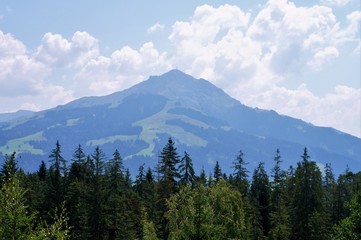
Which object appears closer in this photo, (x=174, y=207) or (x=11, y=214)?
(x=11, y=214)

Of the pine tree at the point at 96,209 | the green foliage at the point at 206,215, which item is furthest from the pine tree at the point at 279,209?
the pine tree at the point at 96,209

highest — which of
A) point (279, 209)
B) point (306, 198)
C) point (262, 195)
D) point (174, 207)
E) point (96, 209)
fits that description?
point (174, 207)

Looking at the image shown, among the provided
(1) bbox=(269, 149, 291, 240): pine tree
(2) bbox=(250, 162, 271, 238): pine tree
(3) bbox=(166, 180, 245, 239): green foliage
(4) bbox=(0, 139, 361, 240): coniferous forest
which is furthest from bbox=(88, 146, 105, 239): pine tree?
(2) bbox=(250, 162, 271, 238): pine tree

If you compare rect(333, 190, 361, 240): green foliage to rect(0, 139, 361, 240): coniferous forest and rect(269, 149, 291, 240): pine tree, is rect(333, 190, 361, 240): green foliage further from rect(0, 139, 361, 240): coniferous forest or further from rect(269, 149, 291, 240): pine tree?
rect(269, 149, 291, 240): pine tree

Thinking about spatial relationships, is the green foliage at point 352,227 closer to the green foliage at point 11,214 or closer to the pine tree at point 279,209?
the pine tree at point 279,209

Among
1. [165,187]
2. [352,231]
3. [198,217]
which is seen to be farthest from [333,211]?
[198,217]

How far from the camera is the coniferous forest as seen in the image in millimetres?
15859

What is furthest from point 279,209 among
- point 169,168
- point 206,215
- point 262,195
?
point 206,215

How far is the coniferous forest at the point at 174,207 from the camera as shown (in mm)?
15859

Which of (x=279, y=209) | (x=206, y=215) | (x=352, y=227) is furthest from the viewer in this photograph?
(x=279, y=209)

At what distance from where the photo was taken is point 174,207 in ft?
100

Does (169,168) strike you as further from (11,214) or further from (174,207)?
(11,214)

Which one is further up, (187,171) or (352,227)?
(187,171)

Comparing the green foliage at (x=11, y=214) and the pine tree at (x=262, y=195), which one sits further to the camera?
the pine tree at (x=262, y=195)
